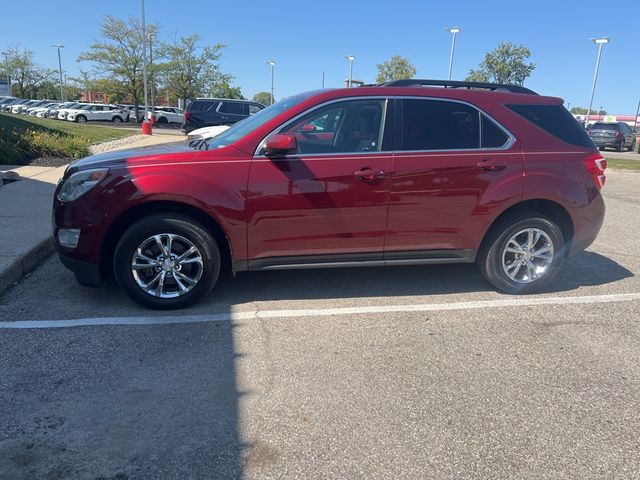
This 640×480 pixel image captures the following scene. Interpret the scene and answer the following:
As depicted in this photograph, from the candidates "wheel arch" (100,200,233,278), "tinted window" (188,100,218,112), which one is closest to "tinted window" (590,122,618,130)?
"tinted window" (188,100,218,112)

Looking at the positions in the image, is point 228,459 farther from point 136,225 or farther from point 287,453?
point 136,225

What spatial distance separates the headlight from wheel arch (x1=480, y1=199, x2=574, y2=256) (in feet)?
11.1

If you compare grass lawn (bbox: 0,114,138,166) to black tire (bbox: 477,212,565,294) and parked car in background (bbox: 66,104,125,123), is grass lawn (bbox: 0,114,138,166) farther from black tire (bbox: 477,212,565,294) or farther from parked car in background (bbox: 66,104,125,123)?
parked car in background (bbox: 66,104,125,123)

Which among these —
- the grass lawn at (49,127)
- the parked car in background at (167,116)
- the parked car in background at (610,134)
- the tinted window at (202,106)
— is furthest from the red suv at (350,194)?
the parked car in background at (167,116)

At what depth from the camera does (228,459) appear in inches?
99.3

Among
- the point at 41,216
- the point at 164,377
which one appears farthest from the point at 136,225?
the point at 41,216

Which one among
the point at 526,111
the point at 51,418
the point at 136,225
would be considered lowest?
the point at 51,418

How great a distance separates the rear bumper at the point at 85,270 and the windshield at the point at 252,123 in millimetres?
1354

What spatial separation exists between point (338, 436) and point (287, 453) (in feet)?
0.99

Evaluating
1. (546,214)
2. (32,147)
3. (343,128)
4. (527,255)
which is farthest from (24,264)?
(32,147)

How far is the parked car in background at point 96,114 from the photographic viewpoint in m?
38.8

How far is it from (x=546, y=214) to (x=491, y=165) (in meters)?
0.84

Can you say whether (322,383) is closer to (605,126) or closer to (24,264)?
(24,264)

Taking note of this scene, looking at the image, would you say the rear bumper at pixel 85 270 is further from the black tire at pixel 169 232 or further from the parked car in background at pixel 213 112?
the parked car in background at pixel 213 112
